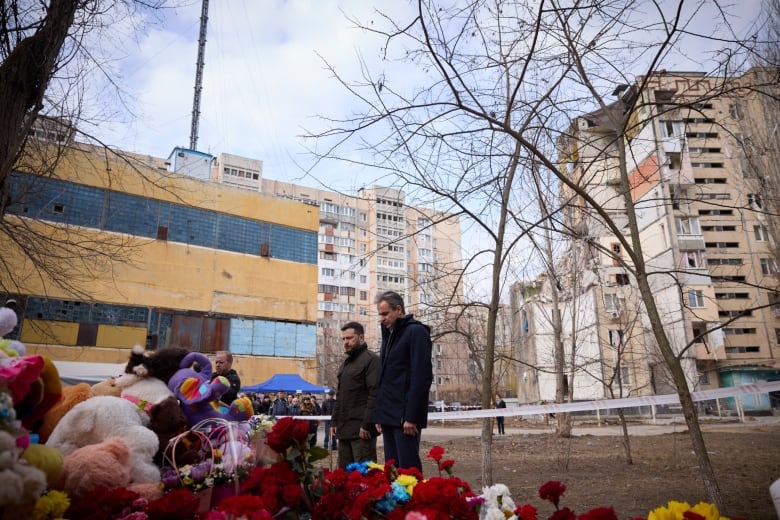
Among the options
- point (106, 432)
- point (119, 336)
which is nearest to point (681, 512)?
point (106, 432)

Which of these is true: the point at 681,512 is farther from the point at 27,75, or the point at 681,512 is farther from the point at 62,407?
the point at 27,75

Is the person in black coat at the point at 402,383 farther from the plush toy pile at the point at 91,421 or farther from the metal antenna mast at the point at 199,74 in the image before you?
the metal antenna mast at the point at 199,74

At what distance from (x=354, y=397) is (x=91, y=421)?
338 cm

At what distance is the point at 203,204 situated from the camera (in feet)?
88.4

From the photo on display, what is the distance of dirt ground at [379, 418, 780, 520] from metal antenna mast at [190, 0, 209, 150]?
26805 millimetres

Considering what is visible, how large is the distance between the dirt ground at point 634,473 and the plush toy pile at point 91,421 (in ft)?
16.7

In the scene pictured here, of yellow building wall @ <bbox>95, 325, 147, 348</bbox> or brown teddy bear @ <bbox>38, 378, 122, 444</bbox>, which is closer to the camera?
brown teddy bear @ <bbox>38, 378, 122, 444</bbox>

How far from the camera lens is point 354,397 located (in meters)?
5.35

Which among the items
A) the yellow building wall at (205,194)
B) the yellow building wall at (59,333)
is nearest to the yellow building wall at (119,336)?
the yellow building wall at (59,333)

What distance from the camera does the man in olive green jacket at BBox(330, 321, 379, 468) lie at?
514cm

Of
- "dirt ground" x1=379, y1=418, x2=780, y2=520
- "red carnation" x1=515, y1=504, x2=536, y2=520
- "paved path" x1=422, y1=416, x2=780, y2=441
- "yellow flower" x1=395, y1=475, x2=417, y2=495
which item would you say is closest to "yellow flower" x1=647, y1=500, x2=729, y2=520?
"red carnation" x1=515, y1=504, x2=536, y2=520

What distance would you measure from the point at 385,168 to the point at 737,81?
11.6 ft

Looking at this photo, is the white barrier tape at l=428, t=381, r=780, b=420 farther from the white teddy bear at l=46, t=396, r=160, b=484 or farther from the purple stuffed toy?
the white teddy bear at l=46, t=396, r=160, b=484

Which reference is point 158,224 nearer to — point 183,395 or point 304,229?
point 304,229
